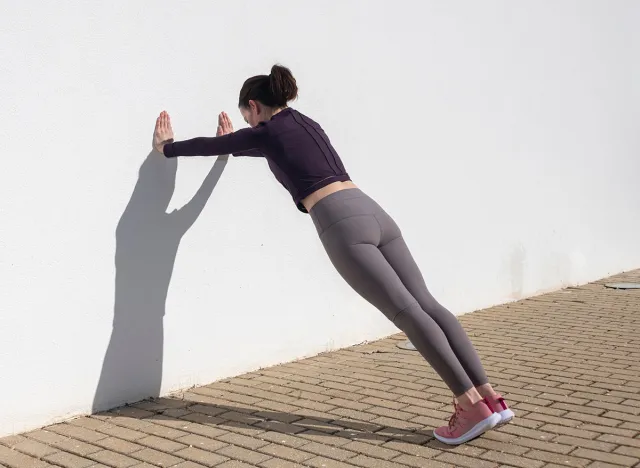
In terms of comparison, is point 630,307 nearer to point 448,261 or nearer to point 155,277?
point 448,261

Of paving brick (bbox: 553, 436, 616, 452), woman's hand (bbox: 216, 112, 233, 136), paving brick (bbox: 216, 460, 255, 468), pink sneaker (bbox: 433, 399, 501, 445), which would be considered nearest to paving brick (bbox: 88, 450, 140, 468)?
paving brick (bbox: 216, 460, 255, 468)

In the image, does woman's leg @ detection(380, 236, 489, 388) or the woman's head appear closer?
woman's leg @ detection(380, 236, 489, 388)

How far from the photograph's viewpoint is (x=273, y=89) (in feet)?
12.9

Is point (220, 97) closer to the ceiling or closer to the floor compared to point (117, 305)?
closer to the ceiling

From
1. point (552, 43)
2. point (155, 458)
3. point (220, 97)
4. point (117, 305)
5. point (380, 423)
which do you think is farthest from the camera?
point (552, 43)

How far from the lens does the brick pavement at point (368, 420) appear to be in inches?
136

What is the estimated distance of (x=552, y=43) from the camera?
317 inches

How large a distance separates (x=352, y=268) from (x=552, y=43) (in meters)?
5.24

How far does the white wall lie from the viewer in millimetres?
3963

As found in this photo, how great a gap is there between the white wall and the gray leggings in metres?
1.17

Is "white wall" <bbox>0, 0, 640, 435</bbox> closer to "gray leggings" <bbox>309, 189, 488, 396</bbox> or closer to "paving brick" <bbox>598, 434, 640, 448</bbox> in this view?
"gray leggings" <bbox>309, 189, 488, 396</bbox>

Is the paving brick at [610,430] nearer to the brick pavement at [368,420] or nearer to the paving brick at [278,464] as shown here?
the brick pavement at [368,420]

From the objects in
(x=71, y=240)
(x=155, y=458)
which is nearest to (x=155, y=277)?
(x=71, y=240)

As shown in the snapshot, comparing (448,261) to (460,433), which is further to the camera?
(448,261)
